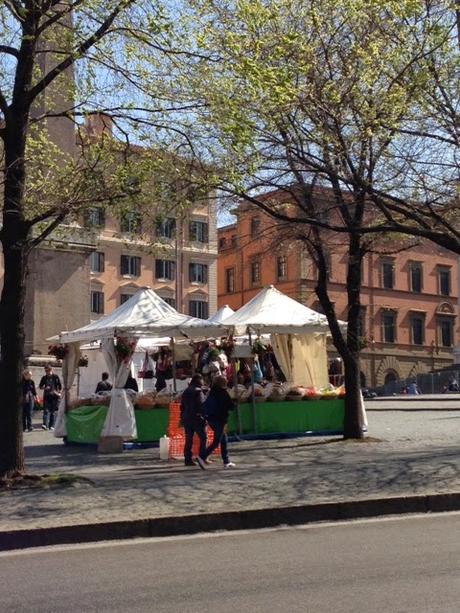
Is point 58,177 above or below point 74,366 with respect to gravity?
above

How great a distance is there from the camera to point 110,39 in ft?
45.8

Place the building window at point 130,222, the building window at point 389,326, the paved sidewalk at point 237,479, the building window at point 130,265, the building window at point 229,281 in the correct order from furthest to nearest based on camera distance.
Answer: the building window at point 229,281
the building window at point 389,326
the building window at point 130,265
the building window at point 130,222
the paved sidewalk at point 237,479

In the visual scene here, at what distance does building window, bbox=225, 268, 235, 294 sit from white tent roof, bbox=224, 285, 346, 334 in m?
56.3

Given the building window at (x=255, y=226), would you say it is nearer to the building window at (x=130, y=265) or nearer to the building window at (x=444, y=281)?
the building window at (x=130, y=265)

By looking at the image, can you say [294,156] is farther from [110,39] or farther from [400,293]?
[400,293]

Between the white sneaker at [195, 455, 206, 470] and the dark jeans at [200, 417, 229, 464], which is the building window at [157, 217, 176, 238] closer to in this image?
the dark jeans at [200, 417, 229, 464]

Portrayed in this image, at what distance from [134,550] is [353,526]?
110 inches

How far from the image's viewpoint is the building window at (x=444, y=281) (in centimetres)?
8319

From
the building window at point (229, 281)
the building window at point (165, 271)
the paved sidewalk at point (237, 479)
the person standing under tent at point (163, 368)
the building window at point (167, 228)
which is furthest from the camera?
the building window at point (229, 281)

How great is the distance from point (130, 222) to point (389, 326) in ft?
216

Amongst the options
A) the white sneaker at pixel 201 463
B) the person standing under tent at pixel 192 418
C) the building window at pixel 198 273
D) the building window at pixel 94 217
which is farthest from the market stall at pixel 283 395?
the building window at pixel 198 273

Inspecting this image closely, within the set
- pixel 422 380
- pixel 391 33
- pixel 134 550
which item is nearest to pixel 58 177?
pixel 391 33

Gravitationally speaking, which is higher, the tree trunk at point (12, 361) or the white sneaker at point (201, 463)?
the tree trunk at point (12, 361)

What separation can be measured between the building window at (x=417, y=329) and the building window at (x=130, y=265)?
88.9ft
